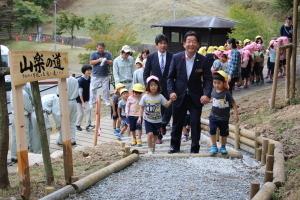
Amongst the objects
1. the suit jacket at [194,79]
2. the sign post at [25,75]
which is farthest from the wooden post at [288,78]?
the sign post at [25,75]

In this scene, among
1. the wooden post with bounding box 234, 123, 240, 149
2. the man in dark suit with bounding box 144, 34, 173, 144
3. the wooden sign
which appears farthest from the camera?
the man in dark suit with bounding box 144, 34, 173, 144

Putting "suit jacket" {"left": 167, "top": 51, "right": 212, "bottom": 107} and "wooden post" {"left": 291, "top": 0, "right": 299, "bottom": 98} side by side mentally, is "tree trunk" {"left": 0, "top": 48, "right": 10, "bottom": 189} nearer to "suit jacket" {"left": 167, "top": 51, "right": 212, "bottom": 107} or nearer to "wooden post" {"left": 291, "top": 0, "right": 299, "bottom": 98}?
"suit jacket" {"left": 167, "top": 51, "right": 212, "bottom": 107}

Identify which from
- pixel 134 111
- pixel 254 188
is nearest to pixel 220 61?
pixel 134 111

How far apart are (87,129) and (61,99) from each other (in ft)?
19.7

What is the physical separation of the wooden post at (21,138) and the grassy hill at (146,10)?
31.8m

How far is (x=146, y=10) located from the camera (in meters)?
43.1

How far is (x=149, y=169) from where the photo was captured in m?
6.18

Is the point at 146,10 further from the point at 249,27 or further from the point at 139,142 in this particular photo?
the point at 139,142

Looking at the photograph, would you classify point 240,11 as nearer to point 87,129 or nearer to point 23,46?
point 87,129

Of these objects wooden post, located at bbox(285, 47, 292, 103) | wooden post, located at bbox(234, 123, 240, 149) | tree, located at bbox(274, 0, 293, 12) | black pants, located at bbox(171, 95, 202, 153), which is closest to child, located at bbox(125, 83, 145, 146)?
black pants, located at bbox(171, 95, 202, 153)

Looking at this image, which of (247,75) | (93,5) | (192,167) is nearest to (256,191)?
(192,167)

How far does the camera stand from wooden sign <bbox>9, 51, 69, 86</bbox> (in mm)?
4593

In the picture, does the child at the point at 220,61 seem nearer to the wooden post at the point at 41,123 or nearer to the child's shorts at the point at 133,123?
the child's shorts at the point at 133,123

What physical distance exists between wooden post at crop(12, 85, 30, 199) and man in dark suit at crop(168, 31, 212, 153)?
8.06 ft
